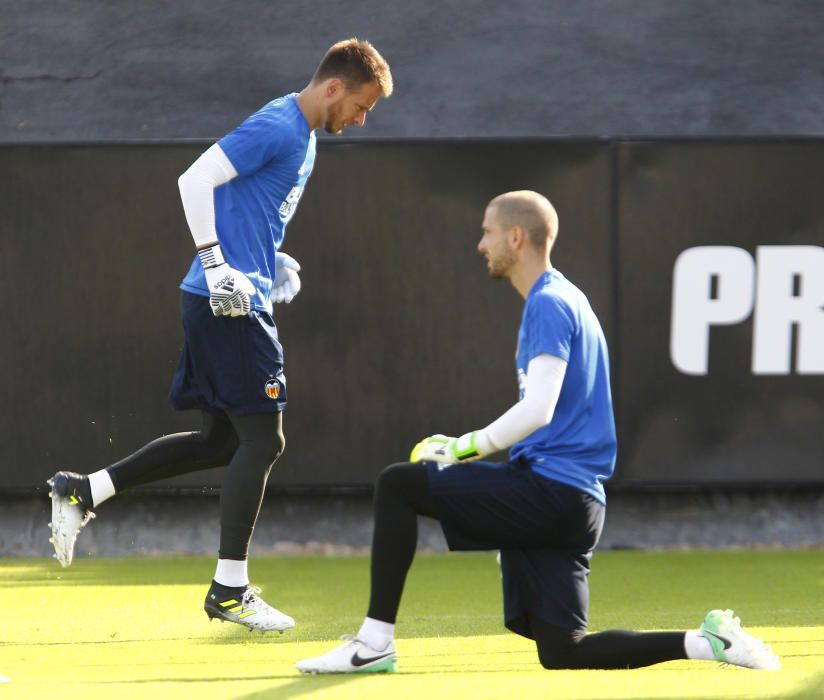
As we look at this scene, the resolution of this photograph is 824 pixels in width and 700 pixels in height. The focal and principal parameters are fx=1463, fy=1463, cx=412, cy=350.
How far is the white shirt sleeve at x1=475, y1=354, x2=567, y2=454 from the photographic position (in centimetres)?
400

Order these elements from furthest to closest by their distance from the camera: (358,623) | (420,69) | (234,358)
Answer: (420,69) < (358,623) < (234,358)

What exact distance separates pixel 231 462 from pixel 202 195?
38.7 inches

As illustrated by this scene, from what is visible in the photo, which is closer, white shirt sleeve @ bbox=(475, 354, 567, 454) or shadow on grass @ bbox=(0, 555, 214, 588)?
white shirt sleeve @ bbox=(475, 354, 567, 454)

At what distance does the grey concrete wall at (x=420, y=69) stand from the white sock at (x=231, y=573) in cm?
365

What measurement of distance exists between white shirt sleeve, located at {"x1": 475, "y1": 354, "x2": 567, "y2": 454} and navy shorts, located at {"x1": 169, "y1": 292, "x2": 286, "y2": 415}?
139 cm

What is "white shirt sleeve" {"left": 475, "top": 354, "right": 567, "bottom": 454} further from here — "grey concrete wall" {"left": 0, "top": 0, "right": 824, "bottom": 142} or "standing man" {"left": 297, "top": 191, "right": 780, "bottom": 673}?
"grey concrete wall" {"left": 0, "top": 0, "right": 824, "bottom": 142}

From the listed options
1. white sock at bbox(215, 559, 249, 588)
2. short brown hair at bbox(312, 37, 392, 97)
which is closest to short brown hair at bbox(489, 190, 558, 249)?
short brown hair at bbox(312, 37, 392, 97)

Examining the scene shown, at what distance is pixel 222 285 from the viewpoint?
5039 mm

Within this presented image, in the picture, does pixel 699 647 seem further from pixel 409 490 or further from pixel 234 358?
pixel 234 358

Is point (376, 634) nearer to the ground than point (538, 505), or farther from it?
nearer to the ground

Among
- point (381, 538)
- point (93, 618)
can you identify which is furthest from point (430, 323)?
point (381, 538)

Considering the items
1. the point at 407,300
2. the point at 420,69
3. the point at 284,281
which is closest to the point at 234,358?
the point at 284,281

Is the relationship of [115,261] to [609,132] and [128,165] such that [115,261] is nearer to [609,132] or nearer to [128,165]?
[128,165]

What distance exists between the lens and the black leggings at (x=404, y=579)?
13.6 feet
